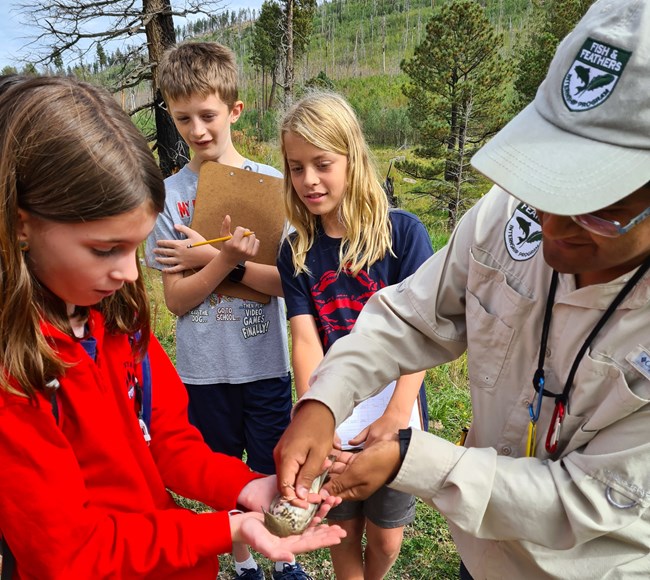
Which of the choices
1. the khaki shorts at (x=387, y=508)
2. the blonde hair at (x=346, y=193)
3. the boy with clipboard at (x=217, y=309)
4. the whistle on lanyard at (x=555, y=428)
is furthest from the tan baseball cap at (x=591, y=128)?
the boy with clipboard at (x=217, y=309)

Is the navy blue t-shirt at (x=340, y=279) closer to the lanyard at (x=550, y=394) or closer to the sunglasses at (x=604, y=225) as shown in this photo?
the lanyard at (x=550, y=394)

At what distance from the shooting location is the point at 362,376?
5.80 feet

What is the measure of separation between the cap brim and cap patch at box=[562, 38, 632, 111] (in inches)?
2.6

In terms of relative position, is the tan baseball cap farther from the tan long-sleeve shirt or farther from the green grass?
the green grass

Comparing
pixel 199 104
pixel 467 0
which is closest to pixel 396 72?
pixel 467 0

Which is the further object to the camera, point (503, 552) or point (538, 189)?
point (503, 552)

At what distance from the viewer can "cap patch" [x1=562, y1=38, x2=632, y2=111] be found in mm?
1075

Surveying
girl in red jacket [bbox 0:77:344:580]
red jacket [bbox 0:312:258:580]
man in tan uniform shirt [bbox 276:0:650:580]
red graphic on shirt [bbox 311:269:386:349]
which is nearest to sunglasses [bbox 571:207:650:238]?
man in tan uniform shirt [bbox 276:0:650:580]

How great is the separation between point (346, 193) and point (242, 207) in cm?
57

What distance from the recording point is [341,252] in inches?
95.0

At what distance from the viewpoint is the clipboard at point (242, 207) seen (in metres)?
2.70

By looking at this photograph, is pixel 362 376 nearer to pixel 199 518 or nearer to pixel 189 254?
pixel 199 518

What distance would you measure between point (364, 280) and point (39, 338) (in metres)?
1.39

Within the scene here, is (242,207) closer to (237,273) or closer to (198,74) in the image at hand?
(237,273)
